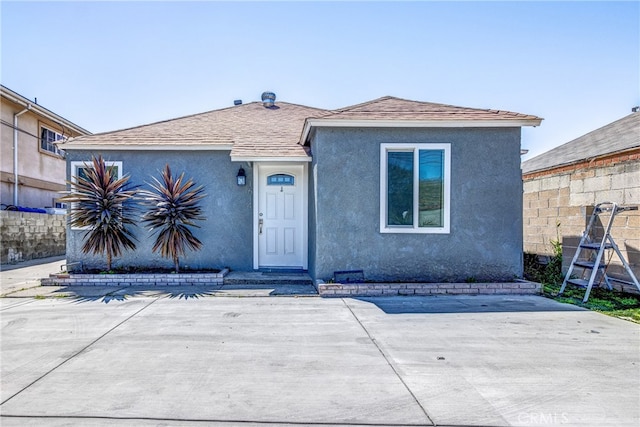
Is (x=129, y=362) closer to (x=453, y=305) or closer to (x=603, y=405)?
(x=603, y=405)

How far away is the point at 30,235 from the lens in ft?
42.6

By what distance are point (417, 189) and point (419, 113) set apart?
4.85ft

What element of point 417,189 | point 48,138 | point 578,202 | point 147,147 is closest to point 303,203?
point 417,189

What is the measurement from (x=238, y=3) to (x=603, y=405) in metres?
9.13

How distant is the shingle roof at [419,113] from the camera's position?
7105 mm

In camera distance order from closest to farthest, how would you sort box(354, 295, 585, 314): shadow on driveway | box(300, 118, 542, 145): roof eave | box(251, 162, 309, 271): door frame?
box(354, 295, 585, 314): shadow on driveway < box(300, 118, 542, 145): roof eave < box(251, 162, 309, 271): door frame

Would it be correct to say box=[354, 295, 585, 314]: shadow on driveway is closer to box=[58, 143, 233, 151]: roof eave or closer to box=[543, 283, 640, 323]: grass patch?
box=[543, 283, 640, 323]: grass patch

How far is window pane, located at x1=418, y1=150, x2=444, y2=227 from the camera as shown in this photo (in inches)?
287

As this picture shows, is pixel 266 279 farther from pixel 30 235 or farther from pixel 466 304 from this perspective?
pixel 30 235

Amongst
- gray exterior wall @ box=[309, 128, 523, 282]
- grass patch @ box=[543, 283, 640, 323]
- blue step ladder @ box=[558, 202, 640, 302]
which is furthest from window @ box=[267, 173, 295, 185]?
blue step ladder @ box=[558, 202, 640, 302]

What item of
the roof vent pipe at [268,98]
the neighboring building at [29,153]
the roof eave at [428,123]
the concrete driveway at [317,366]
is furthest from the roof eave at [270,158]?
the neighboring building at [29,153]

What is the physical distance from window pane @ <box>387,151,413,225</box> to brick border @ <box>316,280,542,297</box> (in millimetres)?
1266

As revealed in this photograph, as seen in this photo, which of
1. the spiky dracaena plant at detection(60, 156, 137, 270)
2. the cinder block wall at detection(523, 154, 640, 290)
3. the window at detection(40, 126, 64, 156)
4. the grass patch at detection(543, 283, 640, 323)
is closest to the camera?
the grass patch at detection(543, 283, 640, 323)

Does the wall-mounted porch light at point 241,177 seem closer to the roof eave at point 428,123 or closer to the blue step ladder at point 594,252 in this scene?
the roof eave at point 428,123
